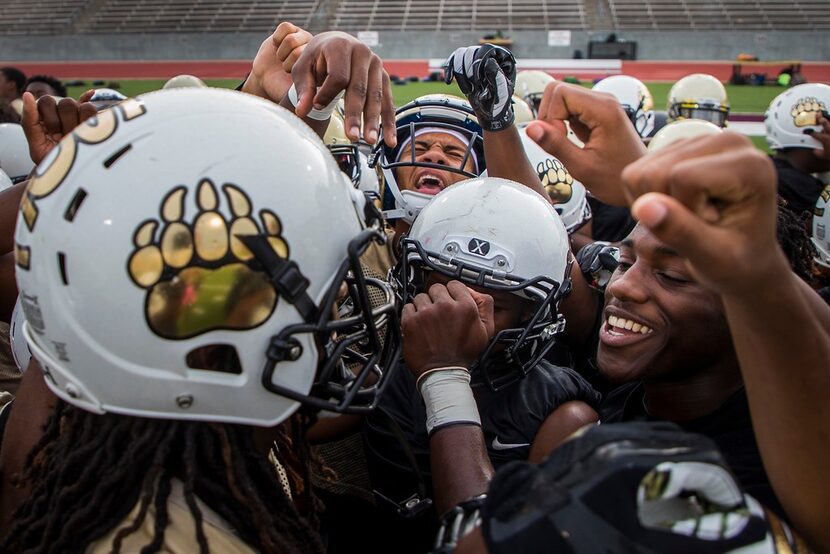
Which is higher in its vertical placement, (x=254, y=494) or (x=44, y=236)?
(x=44, y=236)

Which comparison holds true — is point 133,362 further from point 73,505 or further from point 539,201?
point 539,201

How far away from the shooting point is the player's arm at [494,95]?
2.43m

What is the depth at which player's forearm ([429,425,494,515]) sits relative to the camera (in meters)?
1.59

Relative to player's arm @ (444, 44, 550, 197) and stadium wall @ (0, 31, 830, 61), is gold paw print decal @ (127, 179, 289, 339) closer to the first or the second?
player's arm @ (444, 44, 550, 197)

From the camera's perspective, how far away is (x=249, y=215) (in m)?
1.26

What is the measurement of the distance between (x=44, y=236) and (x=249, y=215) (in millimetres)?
352

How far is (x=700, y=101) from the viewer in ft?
24.8

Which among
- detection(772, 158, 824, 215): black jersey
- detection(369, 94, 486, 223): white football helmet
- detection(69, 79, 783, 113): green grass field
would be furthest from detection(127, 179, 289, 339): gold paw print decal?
detection(69, 79, 783, 113): green grass field

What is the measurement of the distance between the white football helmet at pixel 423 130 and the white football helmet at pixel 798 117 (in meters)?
3.58

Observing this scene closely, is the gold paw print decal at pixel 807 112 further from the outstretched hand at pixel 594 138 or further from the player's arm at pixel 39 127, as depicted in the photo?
the player's arm at pixel 39 127

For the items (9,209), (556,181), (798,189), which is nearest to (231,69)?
(798,189)

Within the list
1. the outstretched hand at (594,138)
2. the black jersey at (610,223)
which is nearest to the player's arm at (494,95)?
the outstretched hand at (594,138)

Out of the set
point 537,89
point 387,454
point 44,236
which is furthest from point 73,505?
point 537,89

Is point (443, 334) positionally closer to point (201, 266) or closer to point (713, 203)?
point (201, 266)
